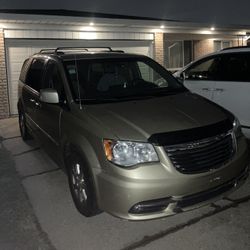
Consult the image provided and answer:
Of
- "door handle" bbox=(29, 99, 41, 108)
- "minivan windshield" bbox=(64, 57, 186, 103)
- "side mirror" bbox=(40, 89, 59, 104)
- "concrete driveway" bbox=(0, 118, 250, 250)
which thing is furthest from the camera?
"door handle" bbox=(29, 99, 41, 108)

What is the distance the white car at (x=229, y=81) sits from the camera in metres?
Result: 5.90

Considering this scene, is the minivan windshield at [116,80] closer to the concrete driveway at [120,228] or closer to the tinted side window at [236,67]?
the concrete driveway at [120,228]

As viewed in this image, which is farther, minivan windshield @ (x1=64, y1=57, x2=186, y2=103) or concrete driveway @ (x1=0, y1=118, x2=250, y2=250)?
minivan windshield @ (x1=64, y1=57, x2=186, y2=103)

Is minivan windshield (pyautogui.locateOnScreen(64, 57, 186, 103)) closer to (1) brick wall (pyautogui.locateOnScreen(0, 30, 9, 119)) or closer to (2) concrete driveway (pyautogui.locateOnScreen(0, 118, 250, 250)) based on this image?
(2) concrete driveway (pyautogui.locateOnScreen(0, 118, 250, 250))

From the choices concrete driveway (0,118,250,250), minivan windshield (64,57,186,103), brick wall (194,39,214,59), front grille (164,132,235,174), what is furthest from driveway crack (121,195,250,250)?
brick wall (194,39,214,59)

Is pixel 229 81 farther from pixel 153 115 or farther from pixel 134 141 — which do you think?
pixel 134 141

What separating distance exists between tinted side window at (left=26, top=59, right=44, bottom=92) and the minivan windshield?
982 mm

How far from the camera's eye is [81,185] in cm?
396

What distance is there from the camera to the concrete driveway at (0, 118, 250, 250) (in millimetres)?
3449

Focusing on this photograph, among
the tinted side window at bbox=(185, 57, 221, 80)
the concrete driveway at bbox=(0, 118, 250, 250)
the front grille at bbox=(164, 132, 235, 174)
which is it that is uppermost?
the tinted side window at bbox=(185, 57, 221, 80)

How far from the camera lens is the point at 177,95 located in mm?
4527

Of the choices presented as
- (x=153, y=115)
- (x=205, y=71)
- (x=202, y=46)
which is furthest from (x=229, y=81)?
(x=202, y=46)

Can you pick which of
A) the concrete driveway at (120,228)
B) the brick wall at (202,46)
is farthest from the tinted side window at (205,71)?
the brick wall at (202,46)

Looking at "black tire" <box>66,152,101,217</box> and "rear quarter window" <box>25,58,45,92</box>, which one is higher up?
"rear quarter window" <box>25,58,45,92</box>
